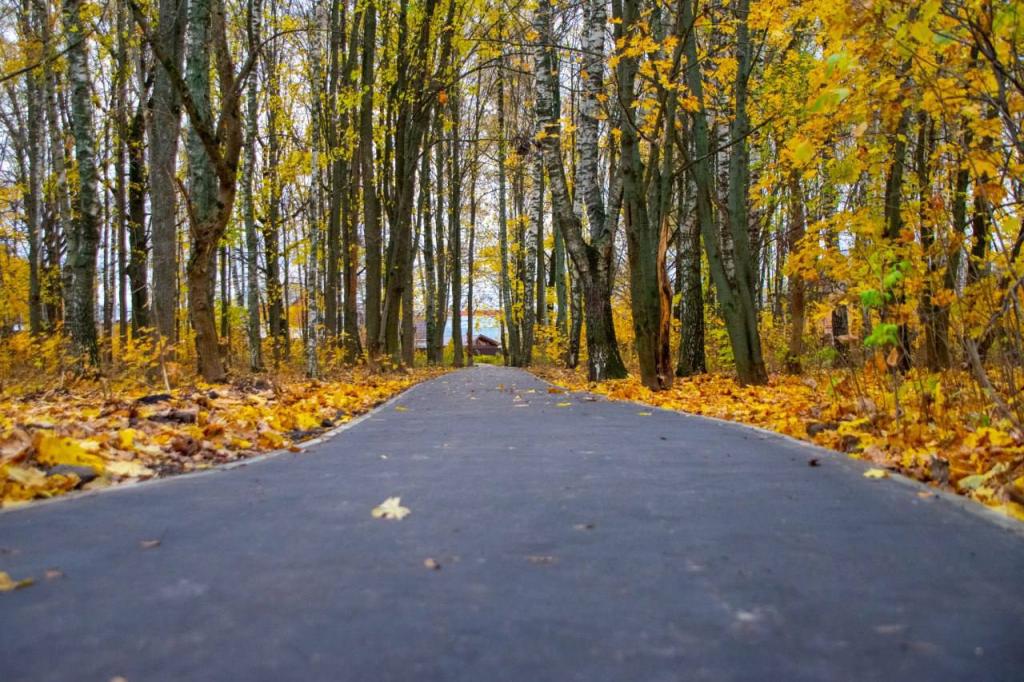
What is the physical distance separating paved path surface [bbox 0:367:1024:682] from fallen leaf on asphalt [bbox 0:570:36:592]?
5 centimetres

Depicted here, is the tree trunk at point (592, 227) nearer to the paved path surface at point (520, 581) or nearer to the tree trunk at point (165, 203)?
the tree trunk at point (165, 203)

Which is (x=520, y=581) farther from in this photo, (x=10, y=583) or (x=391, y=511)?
(x=10, y=583)

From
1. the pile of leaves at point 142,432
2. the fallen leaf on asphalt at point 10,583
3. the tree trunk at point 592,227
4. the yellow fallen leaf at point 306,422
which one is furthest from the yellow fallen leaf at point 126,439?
the tree trunk at point 592,227

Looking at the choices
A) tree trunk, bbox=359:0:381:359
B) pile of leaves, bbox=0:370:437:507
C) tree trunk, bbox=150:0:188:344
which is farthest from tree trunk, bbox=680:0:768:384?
tree trunk, bbox=150:0:188:344

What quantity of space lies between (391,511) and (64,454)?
207 centimetres

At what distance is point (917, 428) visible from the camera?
4918 millimetres

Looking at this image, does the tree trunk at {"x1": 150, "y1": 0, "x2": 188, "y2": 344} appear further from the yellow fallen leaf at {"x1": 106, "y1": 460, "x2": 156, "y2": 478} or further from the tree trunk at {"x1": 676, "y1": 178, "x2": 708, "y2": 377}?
the tree trunk at {"x1": 676, "y1": 178, "x2": 708, "y2": 377}

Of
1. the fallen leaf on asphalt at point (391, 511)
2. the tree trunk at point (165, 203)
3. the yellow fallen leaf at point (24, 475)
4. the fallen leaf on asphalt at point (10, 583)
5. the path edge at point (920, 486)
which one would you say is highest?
the tree trunk at point (165, 203)

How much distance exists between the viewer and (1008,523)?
2.89 meters

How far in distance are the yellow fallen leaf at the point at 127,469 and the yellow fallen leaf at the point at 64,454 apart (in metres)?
0.08

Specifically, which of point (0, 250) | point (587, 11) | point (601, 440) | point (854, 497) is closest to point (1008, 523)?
point (854, 497)

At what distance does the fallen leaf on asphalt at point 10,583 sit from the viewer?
86.4 inches

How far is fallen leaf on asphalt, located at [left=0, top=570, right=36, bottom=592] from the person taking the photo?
7.20ft

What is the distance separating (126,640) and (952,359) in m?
5.73
